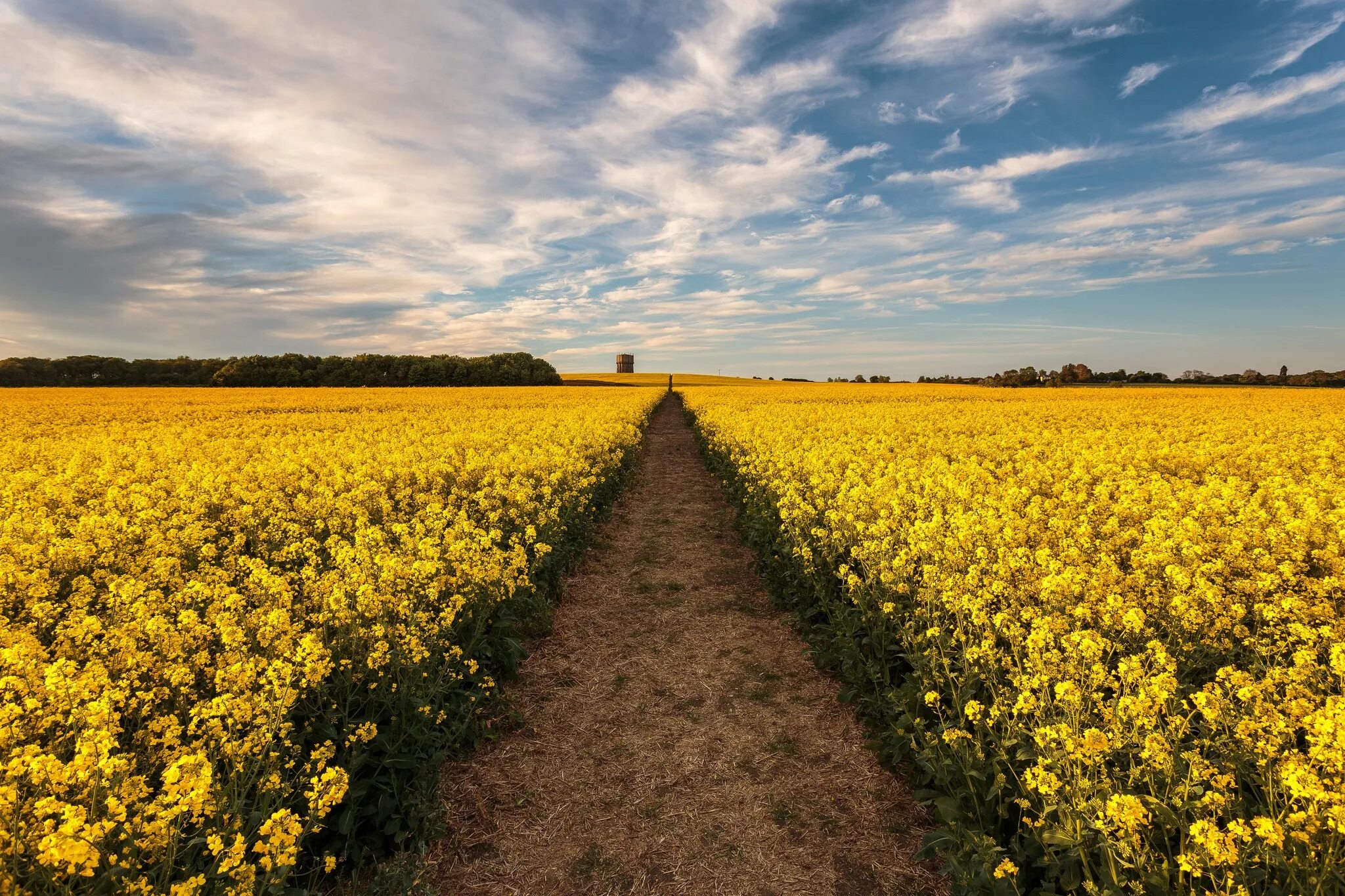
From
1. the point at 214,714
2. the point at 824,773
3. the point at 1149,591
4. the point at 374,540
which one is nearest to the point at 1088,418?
the point at 1149,591

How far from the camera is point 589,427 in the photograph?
1861 centimetres

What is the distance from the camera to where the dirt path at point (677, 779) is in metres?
4.50

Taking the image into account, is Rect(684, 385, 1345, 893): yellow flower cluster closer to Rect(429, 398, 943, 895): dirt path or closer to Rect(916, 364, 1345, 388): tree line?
Rect(429, 398, 943, 895): dirt path

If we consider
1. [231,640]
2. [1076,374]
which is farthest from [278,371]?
[1076,374]

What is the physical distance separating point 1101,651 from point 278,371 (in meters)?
86.6

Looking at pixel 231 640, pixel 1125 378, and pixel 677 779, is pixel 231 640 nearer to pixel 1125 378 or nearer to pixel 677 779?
pixel 677 779

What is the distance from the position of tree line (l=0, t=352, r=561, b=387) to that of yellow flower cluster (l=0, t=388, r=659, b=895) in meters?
69.4

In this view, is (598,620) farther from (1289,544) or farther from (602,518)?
(1289,544)

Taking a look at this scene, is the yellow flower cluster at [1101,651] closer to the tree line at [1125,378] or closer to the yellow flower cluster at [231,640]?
the yellow flower cluster at [231,640]

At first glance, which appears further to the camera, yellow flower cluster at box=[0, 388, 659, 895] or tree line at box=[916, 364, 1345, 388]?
tree line at box=[916, 364, 1345, 388]

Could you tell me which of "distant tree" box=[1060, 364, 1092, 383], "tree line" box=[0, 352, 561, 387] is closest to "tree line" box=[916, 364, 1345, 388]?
"distant tree" box=[1060, 364, 1092, 383]

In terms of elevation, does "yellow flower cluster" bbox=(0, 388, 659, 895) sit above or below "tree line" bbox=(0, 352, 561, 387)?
below

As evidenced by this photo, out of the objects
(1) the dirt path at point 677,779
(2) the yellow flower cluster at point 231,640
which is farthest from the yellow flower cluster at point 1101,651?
(2) the yellow flower cluster at point 231,640

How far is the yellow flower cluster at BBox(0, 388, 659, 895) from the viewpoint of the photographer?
9.07ft
